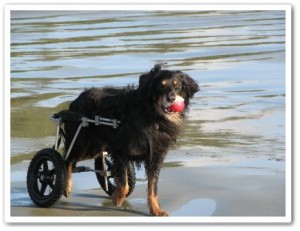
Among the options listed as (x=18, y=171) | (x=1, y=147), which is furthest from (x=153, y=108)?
(x=18, y=171)

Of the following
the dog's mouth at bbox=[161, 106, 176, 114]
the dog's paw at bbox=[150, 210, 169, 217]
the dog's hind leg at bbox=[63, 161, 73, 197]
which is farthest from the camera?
the dog's hind leg at bbox=[63, 161, 73, 197]

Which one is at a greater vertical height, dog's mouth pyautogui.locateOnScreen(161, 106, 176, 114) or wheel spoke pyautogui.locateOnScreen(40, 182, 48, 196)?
dog's mouth pyautogui.locateOnScreen(161, 106, 176, 114)

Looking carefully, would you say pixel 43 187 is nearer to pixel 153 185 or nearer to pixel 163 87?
pixel 153 185

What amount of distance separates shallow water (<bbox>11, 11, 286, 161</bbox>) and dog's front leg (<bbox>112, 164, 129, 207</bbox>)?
1.70 m

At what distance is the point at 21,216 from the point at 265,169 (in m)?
2.88

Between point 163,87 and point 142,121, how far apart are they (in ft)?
1.38

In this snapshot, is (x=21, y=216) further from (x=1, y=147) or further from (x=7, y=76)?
(x=7, y=76)

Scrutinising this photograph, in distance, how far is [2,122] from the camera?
915cm

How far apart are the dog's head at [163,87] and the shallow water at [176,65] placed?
6.46 ft

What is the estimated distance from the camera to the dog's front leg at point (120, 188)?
9188 mm

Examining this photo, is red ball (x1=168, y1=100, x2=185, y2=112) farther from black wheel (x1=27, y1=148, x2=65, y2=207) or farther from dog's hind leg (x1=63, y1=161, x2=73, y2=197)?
dog's hind leg (x1=63, y1=161, x2=73, y2=197)

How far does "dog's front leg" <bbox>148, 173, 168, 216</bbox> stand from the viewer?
897 cm

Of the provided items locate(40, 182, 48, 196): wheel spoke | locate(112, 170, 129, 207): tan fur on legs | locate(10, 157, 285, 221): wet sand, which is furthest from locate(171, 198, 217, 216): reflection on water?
locate(40, 182, 48, 196): wheel spoke

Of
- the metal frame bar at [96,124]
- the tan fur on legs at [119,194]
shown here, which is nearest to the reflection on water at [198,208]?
the tan fur on legs at [119,194]
